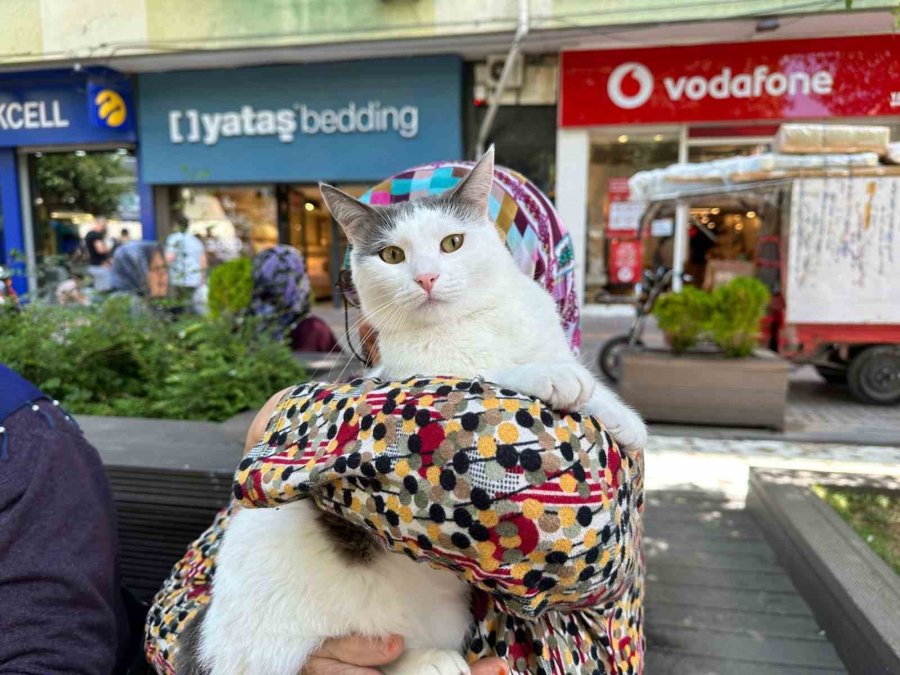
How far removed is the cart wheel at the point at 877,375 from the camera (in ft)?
16.6

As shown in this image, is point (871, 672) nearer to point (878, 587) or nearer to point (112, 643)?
point (878, 587)

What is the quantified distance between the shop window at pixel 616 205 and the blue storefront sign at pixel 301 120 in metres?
2.23

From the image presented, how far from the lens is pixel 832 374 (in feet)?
18.6

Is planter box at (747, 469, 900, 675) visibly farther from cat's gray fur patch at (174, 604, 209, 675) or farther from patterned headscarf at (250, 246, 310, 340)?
patterned headscarf at (250, 246, 310, 340)

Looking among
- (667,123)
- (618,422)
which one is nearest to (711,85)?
(667,123)

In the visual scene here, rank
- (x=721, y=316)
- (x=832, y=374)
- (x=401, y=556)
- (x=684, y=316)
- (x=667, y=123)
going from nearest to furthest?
(x=401, y=556) → (x=721, y=316) → (x=684, y=316) → (x=832, y=374) → (x=667, y=123)

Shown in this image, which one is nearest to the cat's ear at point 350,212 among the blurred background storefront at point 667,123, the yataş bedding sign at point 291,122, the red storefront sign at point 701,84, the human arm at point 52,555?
the human arm at point 52,555

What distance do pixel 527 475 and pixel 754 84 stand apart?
8.78 m

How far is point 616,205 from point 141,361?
740cm

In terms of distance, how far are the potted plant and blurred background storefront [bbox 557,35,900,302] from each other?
84.5 inches

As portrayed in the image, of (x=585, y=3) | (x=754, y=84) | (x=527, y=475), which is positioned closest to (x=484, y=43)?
(x=585, y=3)

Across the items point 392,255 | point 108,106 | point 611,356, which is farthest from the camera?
point 108,106

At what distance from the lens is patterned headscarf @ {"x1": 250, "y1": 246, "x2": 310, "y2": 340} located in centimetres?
409

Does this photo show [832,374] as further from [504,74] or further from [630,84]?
[504,74]
